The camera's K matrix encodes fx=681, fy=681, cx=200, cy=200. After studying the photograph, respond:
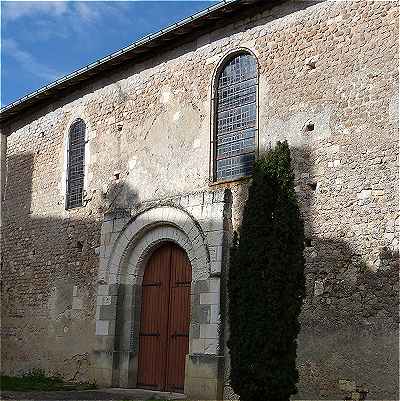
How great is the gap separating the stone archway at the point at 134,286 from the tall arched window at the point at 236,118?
1.04 m

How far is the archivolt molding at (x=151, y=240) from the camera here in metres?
10.5

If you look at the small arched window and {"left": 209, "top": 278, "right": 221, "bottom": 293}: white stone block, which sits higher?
the small arched window

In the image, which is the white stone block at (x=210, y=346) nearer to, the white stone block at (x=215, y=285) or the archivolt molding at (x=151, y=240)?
the white stone block at (x=215, y=285)

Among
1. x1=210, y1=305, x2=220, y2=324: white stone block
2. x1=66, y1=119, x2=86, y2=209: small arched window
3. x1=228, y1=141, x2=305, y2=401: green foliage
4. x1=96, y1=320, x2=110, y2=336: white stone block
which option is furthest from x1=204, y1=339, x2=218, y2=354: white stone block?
x1=66, y1=119, x2=86, y2=209: small arched window

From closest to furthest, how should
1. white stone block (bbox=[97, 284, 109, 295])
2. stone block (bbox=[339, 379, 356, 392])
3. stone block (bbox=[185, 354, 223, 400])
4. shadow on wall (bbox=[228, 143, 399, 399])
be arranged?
shadow on wall (bbox=[228, 143, 399, 399]) < stone block (bbox=[339, 379, 356, 392]) < stone block (bbox=[185, 354, 223, 400]) < white stone block (bbox=[97, 284, 109, 295])

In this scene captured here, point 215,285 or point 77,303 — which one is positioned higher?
point 215,285

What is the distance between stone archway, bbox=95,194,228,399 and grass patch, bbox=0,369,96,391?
574 mm

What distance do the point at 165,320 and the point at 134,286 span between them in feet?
2.94

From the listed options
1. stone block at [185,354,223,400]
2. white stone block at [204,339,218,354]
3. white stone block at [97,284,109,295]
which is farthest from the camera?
white stone block at [97,284,109,295]

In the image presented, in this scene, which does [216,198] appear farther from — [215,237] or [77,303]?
[77,303]

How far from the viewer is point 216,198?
10320 mm

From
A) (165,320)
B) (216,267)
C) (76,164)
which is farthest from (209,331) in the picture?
(76,164)

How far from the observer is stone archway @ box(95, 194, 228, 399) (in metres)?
10.1

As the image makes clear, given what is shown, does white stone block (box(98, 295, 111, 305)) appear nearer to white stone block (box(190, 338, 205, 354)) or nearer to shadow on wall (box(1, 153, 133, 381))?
shadow on wall (box(1, 153, 133, 381))
